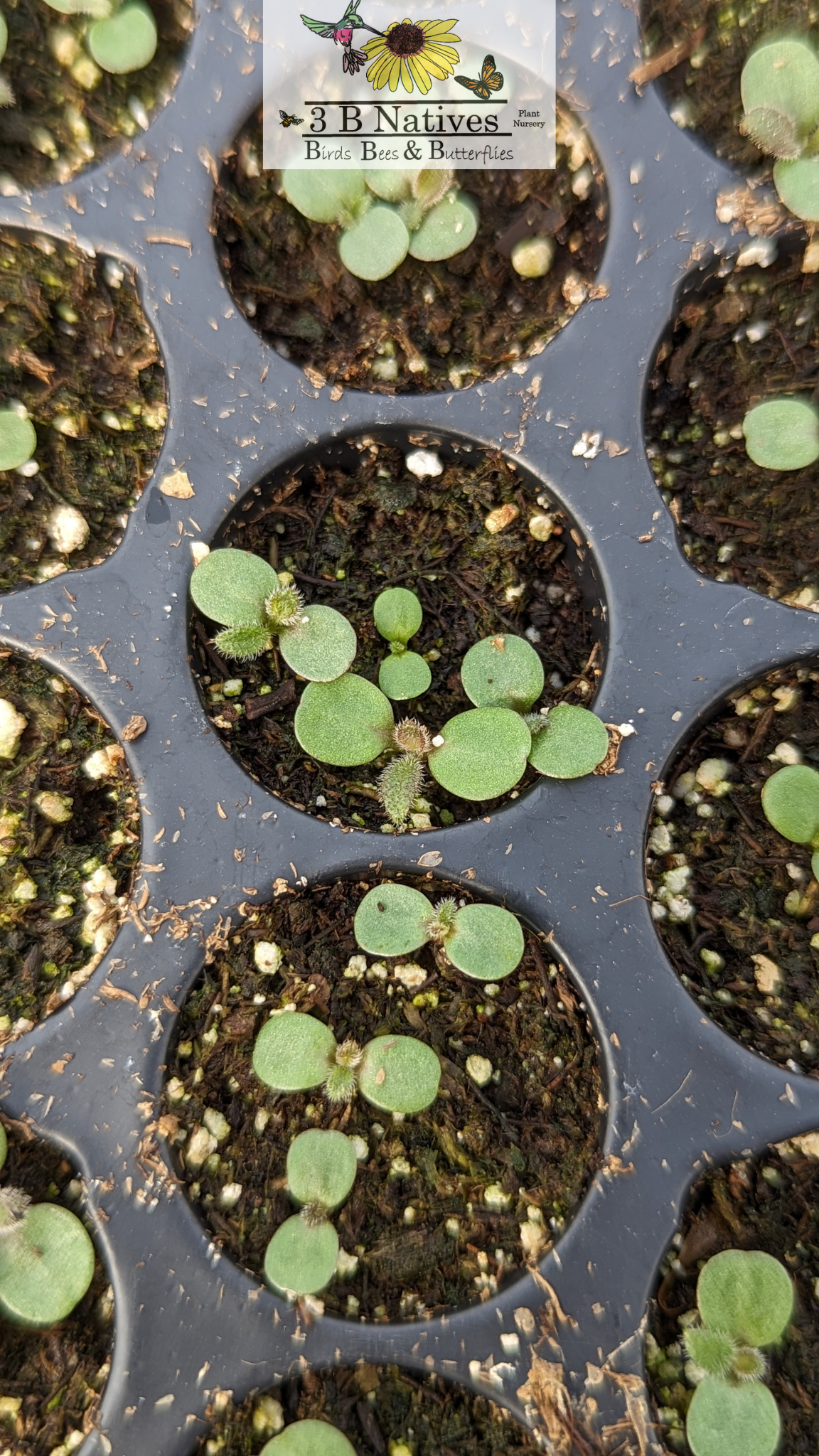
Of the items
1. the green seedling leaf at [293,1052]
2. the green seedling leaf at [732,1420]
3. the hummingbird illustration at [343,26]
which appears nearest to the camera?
the green seedling leaf at [732,1420]

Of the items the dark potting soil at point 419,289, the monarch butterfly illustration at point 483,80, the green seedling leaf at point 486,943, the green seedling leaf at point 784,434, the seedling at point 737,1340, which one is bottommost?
the seedling at point 737,1340

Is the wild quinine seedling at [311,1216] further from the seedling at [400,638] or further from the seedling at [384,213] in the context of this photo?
the seedling at [384,213]

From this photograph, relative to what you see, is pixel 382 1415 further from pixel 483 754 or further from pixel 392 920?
pixel 483 754

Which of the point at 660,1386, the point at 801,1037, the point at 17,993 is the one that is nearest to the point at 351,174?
the point at 17,993

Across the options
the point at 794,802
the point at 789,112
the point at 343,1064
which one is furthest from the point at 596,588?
the point at 343,1064

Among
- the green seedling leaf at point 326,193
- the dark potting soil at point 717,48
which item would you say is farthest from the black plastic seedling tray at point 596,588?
the green seedling leaf at point 326,193

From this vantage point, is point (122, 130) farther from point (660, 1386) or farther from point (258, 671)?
point (660, 1386)
